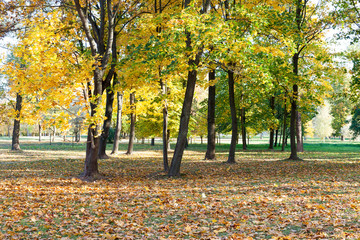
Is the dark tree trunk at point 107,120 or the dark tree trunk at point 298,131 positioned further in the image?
the dark tree trunk at point 298,131

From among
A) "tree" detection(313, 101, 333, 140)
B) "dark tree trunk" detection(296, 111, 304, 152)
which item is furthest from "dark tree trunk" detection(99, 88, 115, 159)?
"tree" detection(313, 101, 333, 140)

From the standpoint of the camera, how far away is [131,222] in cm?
596

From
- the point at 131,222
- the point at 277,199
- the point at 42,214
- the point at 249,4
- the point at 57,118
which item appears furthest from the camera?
the point at 249,4

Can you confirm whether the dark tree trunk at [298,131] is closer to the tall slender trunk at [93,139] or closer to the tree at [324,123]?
the tall slender trunk at [93,139]

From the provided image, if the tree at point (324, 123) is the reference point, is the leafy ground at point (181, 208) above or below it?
below

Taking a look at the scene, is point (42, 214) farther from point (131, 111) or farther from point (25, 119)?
point (131, 111)

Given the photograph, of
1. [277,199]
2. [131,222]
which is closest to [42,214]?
[131,222]

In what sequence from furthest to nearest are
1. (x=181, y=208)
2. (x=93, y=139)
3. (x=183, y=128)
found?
(x=183, y=128) < (x=93, y=139) < (x=181, y=208)

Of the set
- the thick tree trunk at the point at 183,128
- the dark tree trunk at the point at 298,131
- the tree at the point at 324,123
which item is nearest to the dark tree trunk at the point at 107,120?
the thick tree trunk at the point at 183,128

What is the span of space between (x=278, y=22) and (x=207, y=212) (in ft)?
32.3

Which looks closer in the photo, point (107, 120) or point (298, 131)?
point (107, 120)

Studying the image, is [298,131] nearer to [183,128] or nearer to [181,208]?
[183,128]

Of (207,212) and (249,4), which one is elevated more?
(249,4)

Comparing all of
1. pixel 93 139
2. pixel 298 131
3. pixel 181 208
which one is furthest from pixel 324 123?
pixel 181 208
